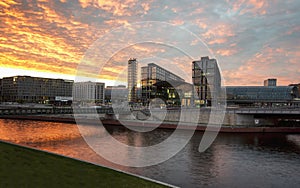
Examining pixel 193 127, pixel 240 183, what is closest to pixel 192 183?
pixel 240 183

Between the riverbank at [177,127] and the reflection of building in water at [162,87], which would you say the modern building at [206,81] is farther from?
the riverbank at [177,127]

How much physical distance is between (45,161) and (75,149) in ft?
44.4

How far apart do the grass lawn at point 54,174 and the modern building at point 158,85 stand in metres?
114

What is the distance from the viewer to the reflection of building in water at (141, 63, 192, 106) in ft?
417

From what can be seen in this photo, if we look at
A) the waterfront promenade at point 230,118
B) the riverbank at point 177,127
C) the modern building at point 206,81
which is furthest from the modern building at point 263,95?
the riverbank at point 177,127

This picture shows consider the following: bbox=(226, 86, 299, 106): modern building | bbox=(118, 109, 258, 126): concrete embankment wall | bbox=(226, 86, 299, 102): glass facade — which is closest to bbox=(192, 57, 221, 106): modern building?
bbox=(226, 86, 299, 106): modern building

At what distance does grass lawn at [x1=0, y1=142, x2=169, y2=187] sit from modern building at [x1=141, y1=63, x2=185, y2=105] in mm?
113783

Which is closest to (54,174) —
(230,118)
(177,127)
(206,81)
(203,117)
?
(177,127)

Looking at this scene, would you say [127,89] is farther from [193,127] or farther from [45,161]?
[45,161]

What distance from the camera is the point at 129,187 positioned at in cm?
1217

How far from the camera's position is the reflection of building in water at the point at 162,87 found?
127 m

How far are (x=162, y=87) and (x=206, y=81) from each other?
3328cm

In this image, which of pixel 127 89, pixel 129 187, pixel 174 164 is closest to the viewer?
pixel 129 187

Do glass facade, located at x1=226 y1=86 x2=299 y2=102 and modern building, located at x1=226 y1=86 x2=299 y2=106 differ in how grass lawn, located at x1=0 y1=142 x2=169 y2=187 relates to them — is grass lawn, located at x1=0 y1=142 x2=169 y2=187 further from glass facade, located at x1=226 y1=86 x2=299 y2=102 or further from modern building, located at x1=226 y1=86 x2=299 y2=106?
glass facade, located at x1=226 y1=86 x2=299 y2=102
